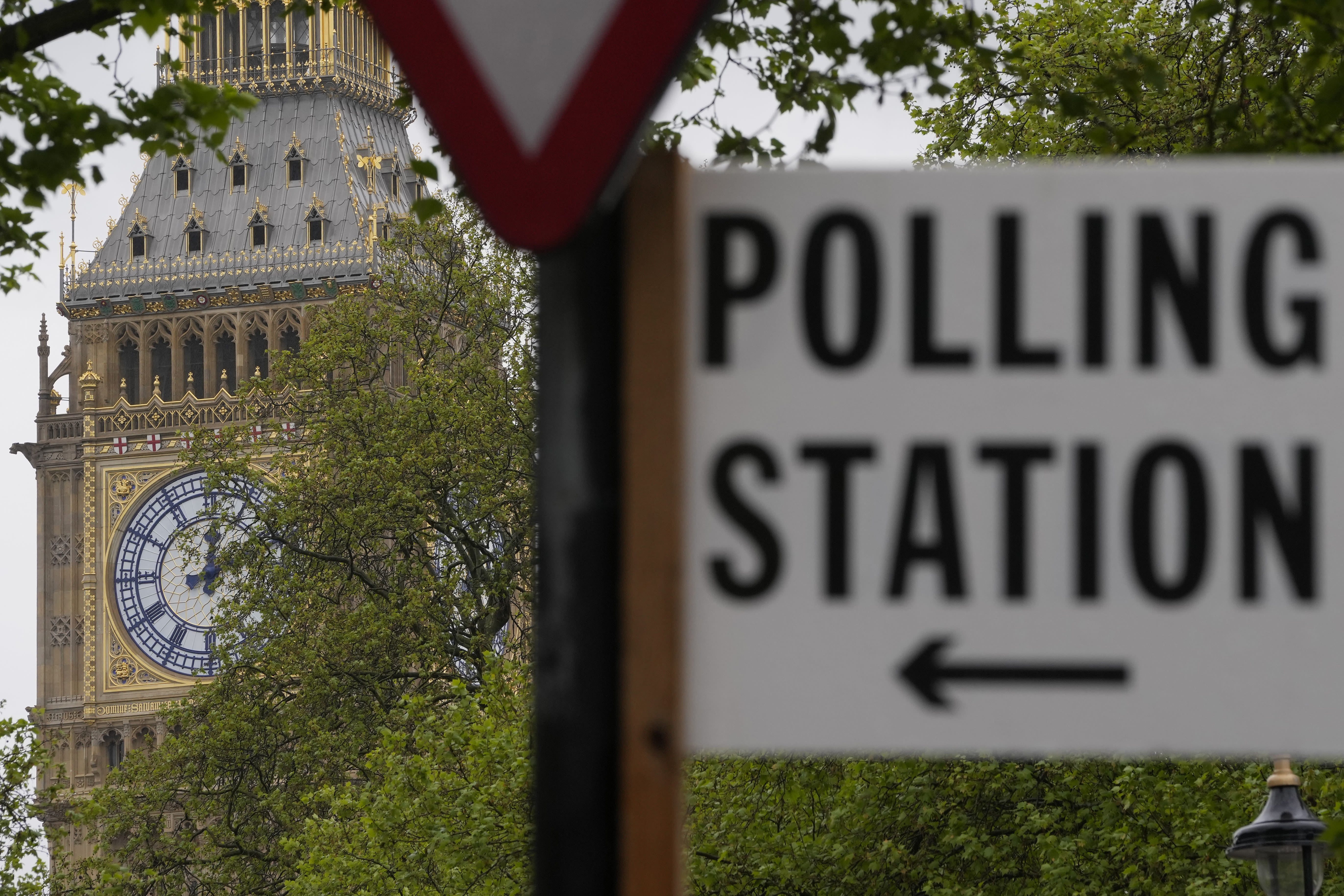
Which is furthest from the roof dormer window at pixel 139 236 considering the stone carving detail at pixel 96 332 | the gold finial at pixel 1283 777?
the gold finial at pixel 1283 777

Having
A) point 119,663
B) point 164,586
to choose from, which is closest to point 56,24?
point 164,586

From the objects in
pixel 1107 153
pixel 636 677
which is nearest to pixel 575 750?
pixel 636 677

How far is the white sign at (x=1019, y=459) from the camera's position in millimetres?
1883

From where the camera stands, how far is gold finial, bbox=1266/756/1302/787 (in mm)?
12789

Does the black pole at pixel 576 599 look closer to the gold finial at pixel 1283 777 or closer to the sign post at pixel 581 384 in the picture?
the sign post at pixel 581 384

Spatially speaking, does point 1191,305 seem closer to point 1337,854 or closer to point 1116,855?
point 1337,854

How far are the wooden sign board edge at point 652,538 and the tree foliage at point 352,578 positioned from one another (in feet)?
88.5

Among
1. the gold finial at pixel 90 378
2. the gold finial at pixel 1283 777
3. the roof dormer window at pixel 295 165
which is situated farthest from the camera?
the roof dormer window at pixel 295 165

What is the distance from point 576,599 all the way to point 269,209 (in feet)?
250

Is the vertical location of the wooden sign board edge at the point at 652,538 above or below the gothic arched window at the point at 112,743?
above

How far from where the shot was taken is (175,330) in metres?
73.9

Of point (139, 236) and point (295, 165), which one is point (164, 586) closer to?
point (139, 236)

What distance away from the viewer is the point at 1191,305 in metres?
1.96

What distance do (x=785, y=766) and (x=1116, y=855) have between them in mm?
3357
